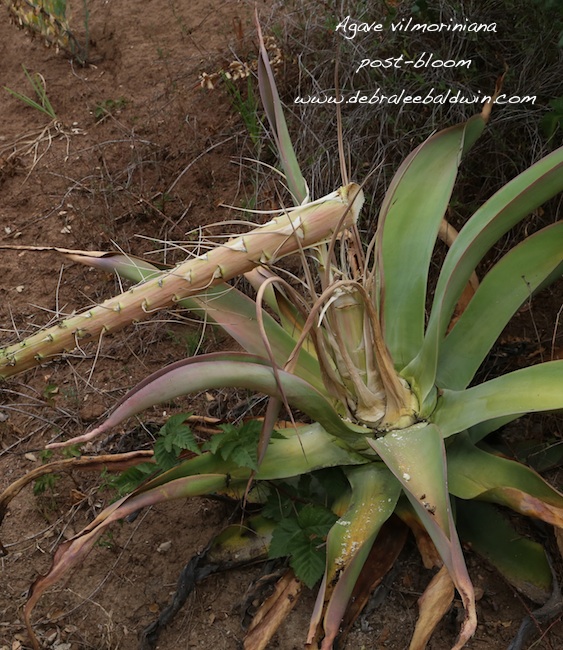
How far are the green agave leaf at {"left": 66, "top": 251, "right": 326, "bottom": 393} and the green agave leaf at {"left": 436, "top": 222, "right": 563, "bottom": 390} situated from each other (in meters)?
0.30

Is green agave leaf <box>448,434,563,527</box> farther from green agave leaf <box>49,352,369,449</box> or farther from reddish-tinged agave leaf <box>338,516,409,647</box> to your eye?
green agave leaf <box>49,352,369,449</box>

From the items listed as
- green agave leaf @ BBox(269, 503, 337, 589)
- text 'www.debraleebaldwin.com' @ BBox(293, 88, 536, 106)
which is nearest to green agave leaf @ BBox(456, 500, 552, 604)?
green agave leaf @ BBox(269, 503, 337, 589)

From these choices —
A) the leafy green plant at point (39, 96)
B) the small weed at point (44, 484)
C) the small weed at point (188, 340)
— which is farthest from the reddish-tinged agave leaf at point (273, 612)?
the leafy green plant at point (39, 96)

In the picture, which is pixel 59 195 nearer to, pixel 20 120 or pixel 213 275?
pixel 20 120

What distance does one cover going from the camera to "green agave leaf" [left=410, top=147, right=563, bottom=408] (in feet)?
4.73

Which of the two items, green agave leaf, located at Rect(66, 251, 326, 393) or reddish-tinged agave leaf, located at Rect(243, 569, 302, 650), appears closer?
reddish-tinged agave leaf, located at Rect(243, 569, 302, 650)

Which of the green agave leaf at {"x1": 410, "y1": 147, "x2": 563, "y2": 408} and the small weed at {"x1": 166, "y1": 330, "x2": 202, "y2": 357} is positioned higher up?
the green agave leaf at {"x1": 410, "y1": 147, "x2": 563, "y2": 408}

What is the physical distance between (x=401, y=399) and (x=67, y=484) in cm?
99

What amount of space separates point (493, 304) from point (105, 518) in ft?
3.09

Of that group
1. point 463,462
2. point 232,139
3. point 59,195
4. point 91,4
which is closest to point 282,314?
point 463,462

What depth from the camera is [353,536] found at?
143 cm

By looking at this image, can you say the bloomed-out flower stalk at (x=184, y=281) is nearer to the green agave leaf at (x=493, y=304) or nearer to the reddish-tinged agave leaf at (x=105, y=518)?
the reddish-tinged agave leaf at (x=105, y=518)

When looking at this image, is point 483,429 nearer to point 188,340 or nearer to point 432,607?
point 432,607

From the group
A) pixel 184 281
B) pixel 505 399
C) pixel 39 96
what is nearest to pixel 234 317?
pixel 184 281
